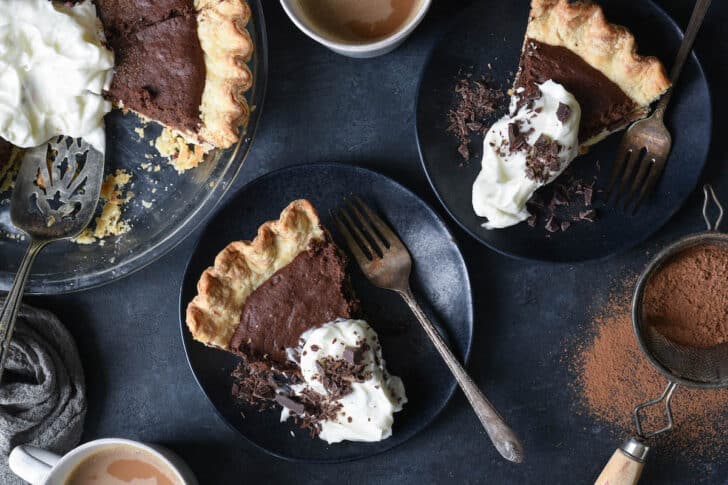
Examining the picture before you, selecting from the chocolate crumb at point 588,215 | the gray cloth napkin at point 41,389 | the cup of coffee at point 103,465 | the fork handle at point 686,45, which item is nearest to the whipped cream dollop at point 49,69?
the gray cloth napkin at point 41,389

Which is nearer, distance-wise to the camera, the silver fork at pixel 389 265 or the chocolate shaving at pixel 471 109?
the silver fork at pixel 389 265

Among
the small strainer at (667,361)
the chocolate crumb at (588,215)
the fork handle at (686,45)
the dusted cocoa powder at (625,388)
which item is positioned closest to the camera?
the fork handle at (686,45)

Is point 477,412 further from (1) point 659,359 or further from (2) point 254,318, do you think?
(2) point 254,318

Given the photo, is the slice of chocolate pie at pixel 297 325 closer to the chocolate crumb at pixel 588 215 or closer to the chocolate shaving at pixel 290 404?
the chocolate shaving at pixel 290 404

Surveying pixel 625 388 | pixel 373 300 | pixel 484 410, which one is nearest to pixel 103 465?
pixel 373 300

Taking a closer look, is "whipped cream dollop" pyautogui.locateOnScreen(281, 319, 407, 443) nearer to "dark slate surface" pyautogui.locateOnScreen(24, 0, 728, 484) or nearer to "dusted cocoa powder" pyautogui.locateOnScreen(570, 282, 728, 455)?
"dark slate surface" pyautogui.locateOnScreen(24, 0, 728, 484)

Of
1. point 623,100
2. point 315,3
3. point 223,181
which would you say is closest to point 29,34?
point 223,181

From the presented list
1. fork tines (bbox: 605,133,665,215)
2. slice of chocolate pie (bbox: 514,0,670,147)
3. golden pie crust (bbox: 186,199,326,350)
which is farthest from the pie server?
fork tines (bbox: 605,133,665,215)

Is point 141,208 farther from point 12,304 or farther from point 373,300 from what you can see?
point 373,300
